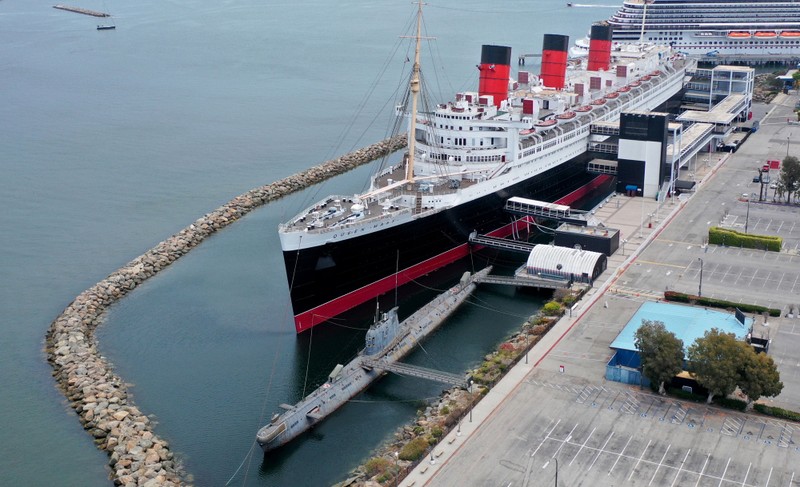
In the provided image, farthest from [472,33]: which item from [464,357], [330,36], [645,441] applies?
[645,441]

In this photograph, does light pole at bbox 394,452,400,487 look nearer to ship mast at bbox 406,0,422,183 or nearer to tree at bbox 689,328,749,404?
tree at bbox 689,328,749,404

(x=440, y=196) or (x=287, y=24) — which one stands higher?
(x=287, y=24)

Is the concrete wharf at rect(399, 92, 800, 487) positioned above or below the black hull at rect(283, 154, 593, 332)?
below

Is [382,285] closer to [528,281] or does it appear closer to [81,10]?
[528,281]

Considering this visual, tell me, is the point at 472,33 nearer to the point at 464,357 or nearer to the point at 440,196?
the point at 440,196

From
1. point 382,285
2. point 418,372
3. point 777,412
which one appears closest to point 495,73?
point 382,285

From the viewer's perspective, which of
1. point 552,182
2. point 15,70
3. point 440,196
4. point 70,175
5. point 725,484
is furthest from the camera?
point 15,70

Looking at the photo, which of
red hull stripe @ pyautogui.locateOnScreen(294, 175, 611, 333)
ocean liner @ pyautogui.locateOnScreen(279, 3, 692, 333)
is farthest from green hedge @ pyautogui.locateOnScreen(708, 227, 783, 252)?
ocean liner @ pyautogui.locateOnScreen(279, 3, 692, 333)

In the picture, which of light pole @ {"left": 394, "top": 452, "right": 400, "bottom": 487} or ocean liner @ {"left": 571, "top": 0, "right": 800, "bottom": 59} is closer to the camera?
light pole @ {"left": 394, "top": 452, "right": 400, "bottom": 487}
